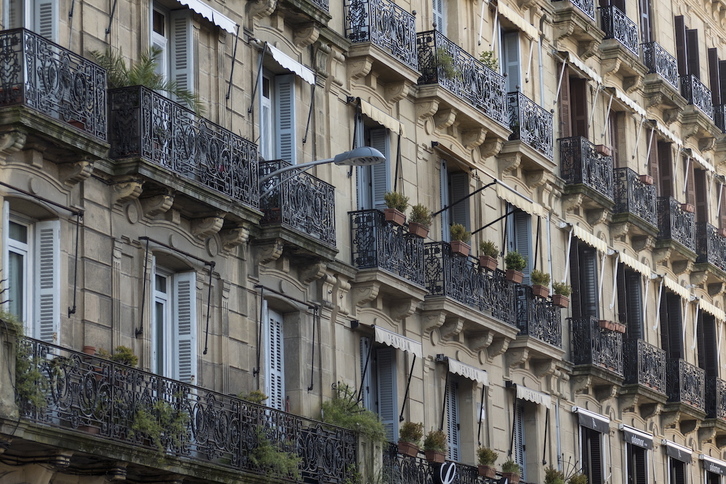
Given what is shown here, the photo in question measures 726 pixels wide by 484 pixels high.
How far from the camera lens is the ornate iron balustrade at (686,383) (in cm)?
4300

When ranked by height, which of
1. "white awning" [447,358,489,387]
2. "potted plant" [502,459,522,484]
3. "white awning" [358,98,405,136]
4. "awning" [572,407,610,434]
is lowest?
"potted plant" [502,459,522,484]

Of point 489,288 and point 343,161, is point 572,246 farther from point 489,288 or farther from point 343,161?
point 343,161

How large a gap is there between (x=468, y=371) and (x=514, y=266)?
260 cm

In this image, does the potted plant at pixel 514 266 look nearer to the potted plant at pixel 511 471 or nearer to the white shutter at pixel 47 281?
the potted plant at pixel 511 471

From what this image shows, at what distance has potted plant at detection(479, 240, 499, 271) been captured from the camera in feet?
113

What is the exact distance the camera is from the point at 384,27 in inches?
1268

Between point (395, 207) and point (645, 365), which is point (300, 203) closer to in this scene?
point (395, 207)

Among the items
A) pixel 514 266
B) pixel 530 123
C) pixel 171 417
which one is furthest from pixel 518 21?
pixel 171 417

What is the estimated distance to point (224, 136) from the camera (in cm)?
2648

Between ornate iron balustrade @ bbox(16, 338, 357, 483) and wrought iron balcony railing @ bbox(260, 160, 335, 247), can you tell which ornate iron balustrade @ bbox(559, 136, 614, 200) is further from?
ornate iron balustrade @ bbox(16, 338, 357, 483)

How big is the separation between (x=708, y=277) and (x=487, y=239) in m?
12.8

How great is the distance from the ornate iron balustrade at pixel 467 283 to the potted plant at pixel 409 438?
283 cm

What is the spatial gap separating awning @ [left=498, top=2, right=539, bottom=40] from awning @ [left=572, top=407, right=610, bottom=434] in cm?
747

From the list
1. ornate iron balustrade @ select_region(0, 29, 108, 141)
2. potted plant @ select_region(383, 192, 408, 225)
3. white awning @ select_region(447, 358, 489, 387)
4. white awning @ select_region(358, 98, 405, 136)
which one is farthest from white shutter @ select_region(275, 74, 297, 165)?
ornate iron balustrade @ select_region(0, 29, 108, 141)
